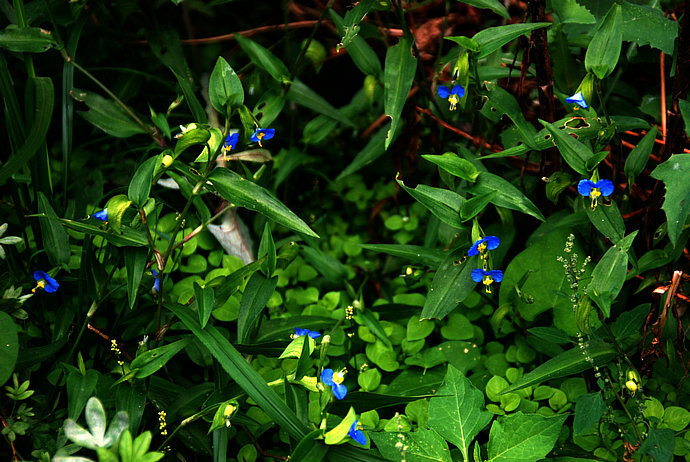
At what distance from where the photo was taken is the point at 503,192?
1.29 metres

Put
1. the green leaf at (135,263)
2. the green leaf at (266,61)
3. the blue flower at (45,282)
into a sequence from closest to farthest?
the green leaf at (135,263) < the blue flower at (45,282) < the green leaf at (266,61)

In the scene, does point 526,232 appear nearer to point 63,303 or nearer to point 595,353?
point 595,353

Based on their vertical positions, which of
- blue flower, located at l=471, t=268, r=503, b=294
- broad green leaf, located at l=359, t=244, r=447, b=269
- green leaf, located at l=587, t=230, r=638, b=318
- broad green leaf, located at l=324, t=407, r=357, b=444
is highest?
green leaf, located at l=587, t=230, r=638, b=318

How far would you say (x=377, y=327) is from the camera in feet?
4.84

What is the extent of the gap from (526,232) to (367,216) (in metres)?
0.53

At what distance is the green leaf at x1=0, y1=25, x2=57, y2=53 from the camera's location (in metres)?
1.41

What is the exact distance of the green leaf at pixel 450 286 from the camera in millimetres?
1318

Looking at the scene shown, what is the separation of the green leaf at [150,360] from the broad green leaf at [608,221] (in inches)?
34.6

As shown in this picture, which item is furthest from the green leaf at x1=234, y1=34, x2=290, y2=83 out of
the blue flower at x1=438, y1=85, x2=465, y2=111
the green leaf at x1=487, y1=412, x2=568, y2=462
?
the green leaf at x1=487, y1=412, x2=568, y2=462

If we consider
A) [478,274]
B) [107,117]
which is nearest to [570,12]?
[478,274]

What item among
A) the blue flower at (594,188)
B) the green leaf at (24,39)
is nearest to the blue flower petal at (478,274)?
the blue flower at (594,188)

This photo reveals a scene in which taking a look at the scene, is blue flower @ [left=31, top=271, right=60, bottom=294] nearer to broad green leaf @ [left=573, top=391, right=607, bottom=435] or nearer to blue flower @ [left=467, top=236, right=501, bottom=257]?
blue flower @ [left=467, top=236, right=501, bottom=257]

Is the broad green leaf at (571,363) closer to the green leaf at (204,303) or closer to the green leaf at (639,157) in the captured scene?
the green leaf at (639,157)

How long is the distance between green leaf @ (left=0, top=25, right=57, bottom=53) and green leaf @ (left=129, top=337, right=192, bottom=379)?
2.58 feet
